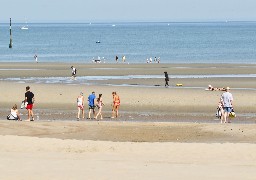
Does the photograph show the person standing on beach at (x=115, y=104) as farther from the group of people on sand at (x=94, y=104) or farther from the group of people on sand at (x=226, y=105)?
the group of people on sand at (x=226, y=105)

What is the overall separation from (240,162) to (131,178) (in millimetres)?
4048

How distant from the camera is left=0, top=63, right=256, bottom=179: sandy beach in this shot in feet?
56.8

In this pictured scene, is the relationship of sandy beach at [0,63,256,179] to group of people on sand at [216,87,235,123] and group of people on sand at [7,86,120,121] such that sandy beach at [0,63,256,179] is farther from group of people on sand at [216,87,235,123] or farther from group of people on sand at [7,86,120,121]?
group of people on sand at [216,87,235,123]

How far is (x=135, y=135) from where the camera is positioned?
26.3 metres

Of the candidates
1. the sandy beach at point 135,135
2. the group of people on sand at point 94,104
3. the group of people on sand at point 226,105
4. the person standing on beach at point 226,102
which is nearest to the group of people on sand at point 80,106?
the group of people on sand at point 94,104

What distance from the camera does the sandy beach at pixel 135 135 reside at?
17312 millimetres

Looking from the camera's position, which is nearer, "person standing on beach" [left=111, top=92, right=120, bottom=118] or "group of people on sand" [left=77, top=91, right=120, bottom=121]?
"group of people on sand" [left=77, top=91, right=120, bottom=121]

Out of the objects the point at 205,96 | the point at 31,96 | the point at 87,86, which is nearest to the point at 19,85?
the point at 87,86

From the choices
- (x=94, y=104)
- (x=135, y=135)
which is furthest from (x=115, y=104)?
(x=135, y=135)

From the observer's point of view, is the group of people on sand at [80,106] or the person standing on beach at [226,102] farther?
the group of people on sand at [80,106]

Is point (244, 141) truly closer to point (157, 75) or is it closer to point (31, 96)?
point (31, 96)

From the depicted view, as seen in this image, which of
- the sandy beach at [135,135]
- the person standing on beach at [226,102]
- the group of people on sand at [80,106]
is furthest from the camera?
the group of people on sand at [80,106]

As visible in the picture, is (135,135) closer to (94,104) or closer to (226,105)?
(226,105)

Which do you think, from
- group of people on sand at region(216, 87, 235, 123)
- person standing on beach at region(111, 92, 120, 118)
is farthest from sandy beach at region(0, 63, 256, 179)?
group of people on sand at region(216, 87, 235, 123)
